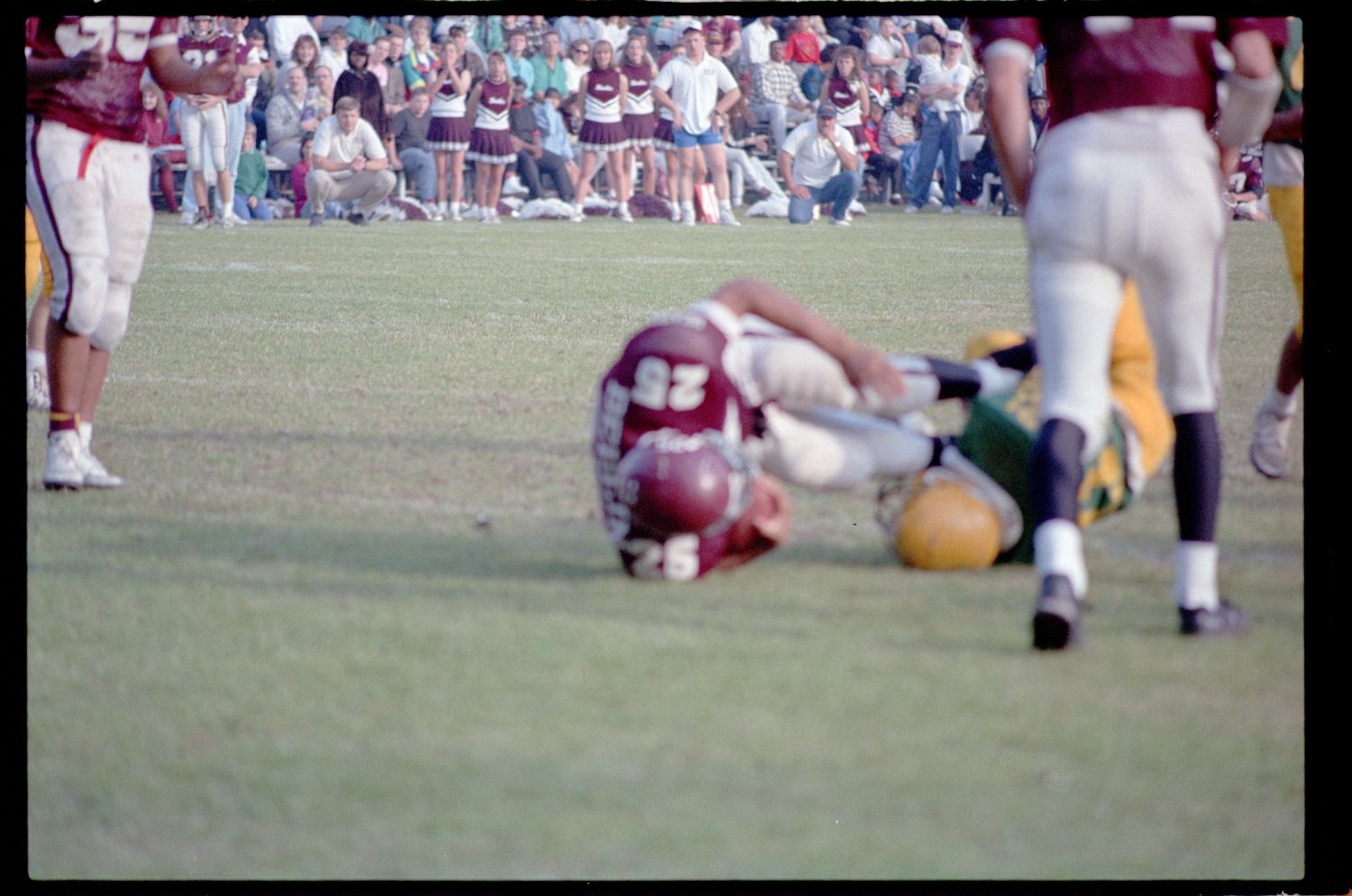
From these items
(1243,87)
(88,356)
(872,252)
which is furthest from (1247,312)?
(88,356)

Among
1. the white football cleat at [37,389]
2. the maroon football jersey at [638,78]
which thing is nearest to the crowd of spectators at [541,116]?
the maroon football jersey at [638,78]

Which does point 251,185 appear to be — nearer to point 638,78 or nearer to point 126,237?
point 638,78

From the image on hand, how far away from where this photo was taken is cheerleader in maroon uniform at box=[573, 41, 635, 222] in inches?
490

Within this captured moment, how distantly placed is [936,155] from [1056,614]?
10842 millimetres

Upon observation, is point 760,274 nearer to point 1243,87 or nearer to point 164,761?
point 1243,87

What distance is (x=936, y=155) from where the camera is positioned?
1362cm

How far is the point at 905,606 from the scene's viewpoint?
364 centimetres

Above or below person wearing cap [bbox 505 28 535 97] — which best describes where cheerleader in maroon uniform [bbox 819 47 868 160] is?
below

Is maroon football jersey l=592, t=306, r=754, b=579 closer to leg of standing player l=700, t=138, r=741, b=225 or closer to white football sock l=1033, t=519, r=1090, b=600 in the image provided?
white football sock l=1033, t=519, r=1090, b=600

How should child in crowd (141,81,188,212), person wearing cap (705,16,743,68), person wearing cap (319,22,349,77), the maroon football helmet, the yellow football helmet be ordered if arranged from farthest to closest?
1. child in crowd (141,81,188,212)
2. person wearing cap (705,16,743,68)
3. person wearing cap (319,22,349,77)
4. the yellow football helmet
5. the maroon football helmet

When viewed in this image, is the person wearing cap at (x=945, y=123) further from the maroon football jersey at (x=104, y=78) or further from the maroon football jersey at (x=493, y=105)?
the maroon football jersey at (x=104, y=78)

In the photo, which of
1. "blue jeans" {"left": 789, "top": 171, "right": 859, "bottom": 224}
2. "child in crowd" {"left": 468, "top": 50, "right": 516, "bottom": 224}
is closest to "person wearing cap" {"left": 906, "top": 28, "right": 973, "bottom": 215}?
"blue jeans" {"left": 789, "top": 171, "right": 859, "bottom": 224}

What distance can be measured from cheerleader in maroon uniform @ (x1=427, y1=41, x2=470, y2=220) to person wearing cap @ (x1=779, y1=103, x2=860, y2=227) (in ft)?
8.49

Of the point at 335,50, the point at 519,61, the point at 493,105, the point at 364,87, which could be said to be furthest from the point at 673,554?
the point at 493,105
